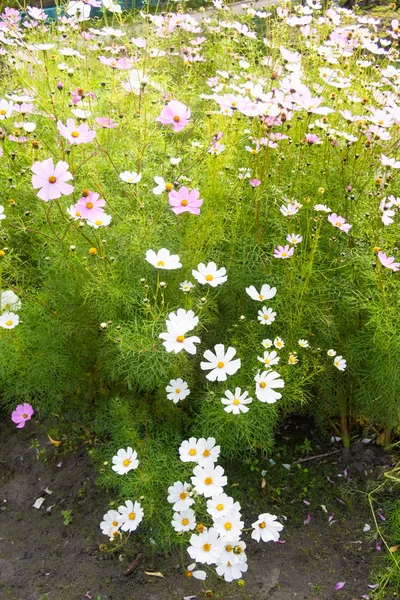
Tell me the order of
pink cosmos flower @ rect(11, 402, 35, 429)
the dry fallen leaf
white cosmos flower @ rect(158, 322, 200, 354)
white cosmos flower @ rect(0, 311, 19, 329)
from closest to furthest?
white cosmos flower @ rect(158, 322, 200, 354) → white cosmos flower @ rect(0, 311, 19, 329) → pink cosmos flower @ rect(11, 402, 35, 429) → the dry fallen leaf

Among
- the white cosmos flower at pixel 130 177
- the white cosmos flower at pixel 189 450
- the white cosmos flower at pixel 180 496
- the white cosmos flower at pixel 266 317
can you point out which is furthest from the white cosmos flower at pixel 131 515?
the white cosmos flower at pixel 130 177

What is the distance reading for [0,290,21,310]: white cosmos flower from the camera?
5.99 feet

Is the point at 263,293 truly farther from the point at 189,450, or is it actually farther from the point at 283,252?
the point at 189,450

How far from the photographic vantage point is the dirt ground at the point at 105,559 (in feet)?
5.91

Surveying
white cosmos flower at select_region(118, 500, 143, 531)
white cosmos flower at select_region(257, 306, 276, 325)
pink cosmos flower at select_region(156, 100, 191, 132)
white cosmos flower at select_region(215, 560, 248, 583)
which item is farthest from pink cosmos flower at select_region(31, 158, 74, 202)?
white cosmos flower at select_region(215, 560, 248, 583)

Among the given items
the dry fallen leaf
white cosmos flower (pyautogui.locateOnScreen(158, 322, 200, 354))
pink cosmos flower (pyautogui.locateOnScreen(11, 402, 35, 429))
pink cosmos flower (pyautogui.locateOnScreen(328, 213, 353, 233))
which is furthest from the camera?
the dry fallen leaf

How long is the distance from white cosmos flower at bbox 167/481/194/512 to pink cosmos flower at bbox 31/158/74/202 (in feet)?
3.14

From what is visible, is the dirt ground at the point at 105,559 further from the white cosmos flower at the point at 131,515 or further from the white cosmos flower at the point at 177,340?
the white cosmos flower at the point at 177,340

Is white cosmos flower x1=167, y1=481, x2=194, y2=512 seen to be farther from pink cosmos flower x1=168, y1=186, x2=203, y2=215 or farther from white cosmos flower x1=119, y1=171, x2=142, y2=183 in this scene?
white cosmos flower x1=119, y1=171, x2=142, y2=183

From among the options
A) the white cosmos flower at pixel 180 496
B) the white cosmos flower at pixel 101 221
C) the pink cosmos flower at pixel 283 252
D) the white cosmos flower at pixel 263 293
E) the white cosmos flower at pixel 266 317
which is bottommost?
the white cosmos flower at pixel 180 496

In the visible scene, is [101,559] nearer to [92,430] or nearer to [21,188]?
[92,430]

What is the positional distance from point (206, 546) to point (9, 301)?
3.34 feet

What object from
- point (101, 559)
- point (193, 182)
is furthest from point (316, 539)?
point (193, 182)

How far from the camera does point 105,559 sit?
6.22 feet
